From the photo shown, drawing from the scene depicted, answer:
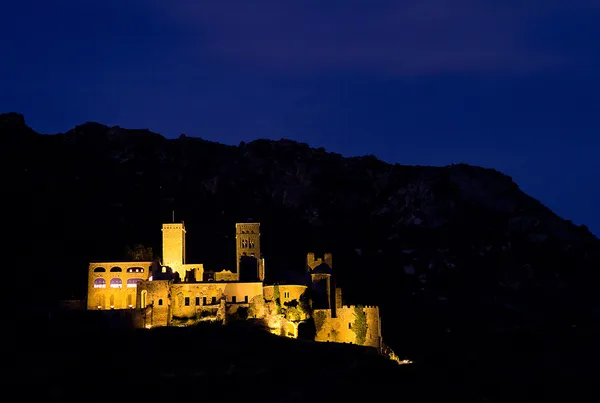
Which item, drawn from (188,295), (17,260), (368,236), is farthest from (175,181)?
(188,295)

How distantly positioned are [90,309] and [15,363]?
9.75m

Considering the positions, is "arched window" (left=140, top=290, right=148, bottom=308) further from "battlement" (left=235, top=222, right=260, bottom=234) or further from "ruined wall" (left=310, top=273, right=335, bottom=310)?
"ruined wall" (left=310, top=273, right=335, bottom=310)

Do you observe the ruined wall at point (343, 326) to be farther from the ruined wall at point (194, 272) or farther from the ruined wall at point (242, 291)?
the ruined wall at point (194, 272)

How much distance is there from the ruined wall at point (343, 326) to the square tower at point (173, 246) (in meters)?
14.8

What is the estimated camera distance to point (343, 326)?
76.7 meters

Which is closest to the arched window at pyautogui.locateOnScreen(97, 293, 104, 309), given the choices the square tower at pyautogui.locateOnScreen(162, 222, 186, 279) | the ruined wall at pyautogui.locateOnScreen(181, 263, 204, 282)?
the ruined wall at pyautogui.locateOnScreen(181, 263, 204, 282)

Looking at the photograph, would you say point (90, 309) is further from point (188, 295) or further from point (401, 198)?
point (401, 198)

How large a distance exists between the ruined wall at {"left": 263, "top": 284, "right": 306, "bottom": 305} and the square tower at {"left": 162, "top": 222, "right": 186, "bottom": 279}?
10.6 meters

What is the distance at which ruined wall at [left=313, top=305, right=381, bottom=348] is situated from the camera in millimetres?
75938

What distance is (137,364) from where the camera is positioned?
218ft

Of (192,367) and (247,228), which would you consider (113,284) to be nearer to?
(192,367)

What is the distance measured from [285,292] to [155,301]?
11.2m

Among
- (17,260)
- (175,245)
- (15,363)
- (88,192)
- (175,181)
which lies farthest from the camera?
(175,181)

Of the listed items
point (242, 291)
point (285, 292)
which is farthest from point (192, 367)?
point (285, 292)
